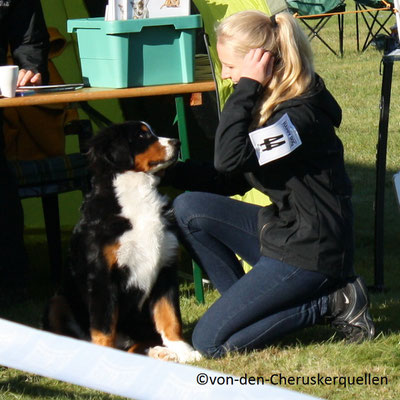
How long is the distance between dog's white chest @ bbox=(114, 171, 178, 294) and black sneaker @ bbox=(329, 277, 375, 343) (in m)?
0.69

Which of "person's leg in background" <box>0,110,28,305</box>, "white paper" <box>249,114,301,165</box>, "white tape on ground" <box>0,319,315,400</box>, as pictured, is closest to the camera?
"white tape on ground" <box>0,319,315,400</box>

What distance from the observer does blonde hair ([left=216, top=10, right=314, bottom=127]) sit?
3064 mm

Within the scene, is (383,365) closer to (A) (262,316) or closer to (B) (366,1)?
(A) (262,316)

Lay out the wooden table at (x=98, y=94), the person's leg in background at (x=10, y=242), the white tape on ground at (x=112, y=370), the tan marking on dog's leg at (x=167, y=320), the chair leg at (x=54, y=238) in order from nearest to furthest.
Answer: the white tape on ground at (x=112, y=370), the tan marking on dog's leg at (x=167, y=320), the wooden table at (x=98, y=94), the person's leg in background at (x=10, y=242), the chair leg at (x=54, y=238)

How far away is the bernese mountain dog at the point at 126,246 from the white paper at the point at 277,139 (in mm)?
380

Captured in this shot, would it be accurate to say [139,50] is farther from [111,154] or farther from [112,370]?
[112,370]

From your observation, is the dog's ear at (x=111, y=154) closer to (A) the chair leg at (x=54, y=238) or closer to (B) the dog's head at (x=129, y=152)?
(B) the dog's head at (x=129, y=152)

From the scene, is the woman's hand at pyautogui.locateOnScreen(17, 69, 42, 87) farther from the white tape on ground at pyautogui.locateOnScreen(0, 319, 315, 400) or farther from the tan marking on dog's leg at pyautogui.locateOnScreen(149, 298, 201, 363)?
the white tape on ground at pyautogui.locateOnScreen(0, 319, 315, 400)

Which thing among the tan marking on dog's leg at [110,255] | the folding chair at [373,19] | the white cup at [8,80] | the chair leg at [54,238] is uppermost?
the white cup at [8,80]

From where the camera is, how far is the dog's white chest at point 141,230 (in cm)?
317

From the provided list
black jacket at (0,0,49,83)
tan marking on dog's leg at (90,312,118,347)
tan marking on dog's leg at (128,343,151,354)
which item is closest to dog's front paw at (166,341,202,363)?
tan marking on dog's leg at (128,343,151,354)

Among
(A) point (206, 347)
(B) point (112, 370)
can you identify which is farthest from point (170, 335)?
Answer: (B) point (112, 370)

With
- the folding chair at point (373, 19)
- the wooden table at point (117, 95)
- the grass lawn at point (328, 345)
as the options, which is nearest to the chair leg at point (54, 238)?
the grass lawn at point (328, 345)

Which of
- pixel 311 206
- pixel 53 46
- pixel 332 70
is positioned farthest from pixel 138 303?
pixel 332 70
